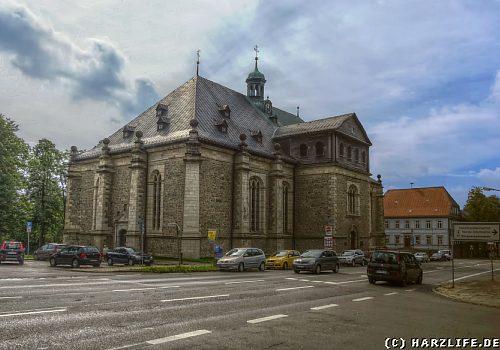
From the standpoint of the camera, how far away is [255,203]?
40.8m

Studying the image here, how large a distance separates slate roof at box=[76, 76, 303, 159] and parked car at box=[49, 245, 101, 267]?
10990 millimetres

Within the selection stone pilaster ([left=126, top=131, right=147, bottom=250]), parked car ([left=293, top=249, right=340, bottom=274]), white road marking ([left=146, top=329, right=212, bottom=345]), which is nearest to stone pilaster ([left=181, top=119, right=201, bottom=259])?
stone pilaster ([left=126, top=131, right=147, bottom=250])

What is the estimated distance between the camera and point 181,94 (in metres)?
41.6

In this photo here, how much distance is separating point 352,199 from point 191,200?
20632mm

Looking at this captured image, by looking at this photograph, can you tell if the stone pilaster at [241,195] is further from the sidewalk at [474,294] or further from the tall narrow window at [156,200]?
the sidewalk at [474,294]

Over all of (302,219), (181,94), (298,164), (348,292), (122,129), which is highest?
(181,94)

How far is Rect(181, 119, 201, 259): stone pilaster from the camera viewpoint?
3278 centimetres

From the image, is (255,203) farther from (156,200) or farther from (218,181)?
(156,200)

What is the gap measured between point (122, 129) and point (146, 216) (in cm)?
1103

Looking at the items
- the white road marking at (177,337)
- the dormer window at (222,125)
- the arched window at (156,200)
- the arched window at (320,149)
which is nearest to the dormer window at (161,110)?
the dormer window at (222,125)

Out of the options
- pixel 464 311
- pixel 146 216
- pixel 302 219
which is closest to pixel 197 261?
pixel 146 216

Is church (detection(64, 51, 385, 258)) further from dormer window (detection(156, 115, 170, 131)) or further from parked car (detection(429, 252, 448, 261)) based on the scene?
parked car (detection(429, 252, 448, 261))

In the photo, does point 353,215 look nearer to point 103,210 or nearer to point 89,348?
point 103,210

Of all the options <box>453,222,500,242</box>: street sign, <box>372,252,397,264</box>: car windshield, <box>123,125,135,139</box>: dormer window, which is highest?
<box>123,125,135,139</box>: dormer window
